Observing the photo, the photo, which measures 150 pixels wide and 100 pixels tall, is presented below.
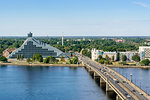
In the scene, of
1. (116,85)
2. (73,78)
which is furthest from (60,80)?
(116,85)

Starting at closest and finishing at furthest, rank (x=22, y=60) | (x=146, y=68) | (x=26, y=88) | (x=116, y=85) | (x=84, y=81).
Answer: (x=116, y=85) → (x=26, y=88) → (x=84, y=81) → (x=146, y=68) → (x=22, y=60)

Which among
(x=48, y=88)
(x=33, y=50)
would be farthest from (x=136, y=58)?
(x=48, y=88)

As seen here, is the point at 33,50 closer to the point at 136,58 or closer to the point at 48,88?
the point at 136,58

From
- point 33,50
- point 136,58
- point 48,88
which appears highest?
point 33,50

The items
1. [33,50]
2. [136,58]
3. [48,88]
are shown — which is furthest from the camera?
[33,50]

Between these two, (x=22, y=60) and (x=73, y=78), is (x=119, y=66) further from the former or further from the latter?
(x=22, y=60)

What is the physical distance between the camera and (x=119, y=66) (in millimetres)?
62875

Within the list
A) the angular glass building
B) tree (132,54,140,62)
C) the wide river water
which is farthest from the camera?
the angular glass building

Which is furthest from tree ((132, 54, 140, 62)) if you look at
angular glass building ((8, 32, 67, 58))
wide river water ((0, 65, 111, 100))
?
wide river water ((0, 65, 111, 100))

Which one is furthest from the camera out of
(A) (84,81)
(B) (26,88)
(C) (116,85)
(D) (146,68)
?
(D) (146,68)

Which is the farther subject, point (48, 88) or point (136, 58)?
point (136, 58)

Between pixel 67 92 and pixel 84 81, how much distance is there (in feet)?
27.2

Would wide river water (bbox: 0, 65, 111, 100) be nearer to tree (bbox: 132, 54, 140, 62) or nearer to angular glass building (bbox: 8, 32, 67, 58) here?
tree (bbox: 132, 54, 140, 62)

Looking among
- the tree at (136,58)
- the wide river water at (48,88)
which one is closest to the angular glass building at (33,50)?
the tree at (136,58)
